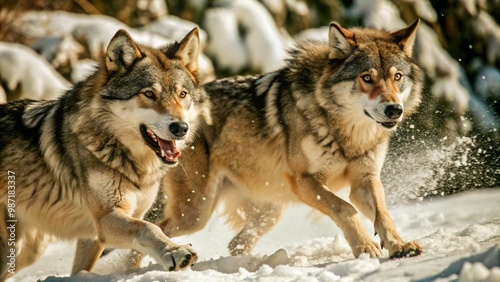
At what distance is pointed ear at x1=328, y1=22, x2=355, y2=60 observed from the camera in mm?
5402

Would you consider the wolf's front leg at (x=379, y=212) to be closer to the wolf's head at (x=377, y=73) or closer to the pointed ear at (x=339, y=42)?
the wolf's head at (x=377, y=73)

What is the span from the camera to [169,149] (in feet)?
15.4

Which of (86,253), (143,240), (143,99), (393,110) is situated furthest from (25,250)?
(393,110)

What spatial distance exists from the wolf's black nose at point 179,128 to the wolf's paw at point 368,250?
1.48 meters

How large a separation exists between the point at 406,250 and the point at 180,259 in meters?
1.57

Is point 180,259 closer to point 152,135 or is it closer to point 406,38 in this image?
point 152,135

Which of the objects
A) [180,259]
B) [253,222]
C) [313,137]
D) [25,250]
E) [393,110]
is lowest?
[253,222]

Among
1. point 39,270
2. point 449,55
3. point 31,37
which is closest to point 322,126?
point 39,270

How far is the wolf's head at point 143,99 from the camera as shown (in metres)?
4.60

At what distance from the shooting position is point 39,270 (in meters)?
6.43

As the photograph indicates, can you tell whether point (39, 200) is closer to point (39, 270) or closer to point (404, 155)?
point (39, 270)

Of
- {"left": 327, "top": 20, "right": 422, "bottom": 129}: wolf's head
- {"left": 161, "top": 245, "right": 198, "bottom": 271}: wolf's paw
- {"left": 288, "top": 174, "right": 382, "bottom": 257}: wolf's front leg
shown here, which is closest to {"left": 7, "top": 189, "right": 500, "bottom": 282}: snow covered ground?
Answer: {"left": 161, "top": 245, "right": 198, "bottom": 271}: wolf's paw

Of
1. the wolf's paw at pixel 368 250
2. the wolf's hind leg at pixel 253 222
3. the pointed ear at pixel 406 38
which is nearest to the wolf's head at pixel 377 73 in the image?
the pointed ear at pixel 406 38

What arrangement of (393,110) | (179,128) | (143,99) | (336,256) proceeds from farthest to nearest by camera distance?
(336,256) → (393,110) → (143,99) → (179,128)
